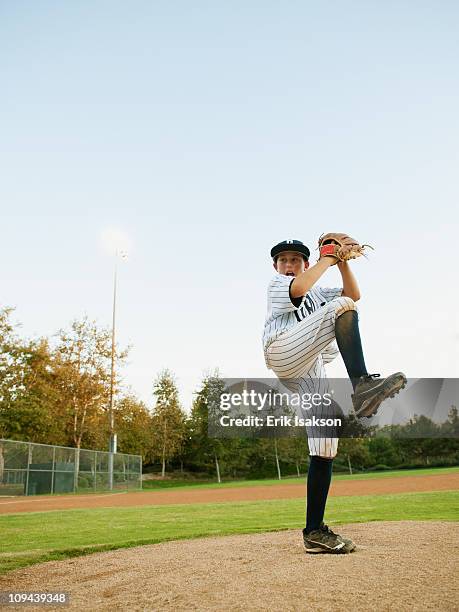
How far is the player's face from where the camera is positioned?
3.88 m

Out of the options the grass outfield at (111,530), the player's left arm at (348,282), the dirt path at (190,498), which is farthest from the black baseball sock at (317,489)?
the dirt path at (190,498)

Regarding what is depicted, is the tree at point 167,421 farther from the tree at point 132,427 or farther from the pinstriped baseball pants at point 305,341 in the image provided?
the pinstriped baseball pants at point 305,341

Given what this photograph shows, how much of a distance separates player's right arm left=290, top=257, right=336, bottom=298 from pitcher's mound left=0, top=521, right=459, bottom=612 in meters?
1.51

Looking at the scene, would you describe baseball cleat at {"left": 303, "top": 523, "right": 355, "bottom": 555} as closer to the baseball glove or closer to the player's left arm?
the player's left arm

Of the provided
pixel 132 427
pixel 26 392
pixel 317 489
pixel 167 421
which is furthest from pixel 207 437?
pixel 317 489

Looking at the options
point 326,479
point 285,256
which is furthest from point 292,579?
point 285,256

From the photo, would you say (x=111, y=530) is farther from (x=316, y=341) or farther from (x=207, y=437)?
(x=207, y=437)

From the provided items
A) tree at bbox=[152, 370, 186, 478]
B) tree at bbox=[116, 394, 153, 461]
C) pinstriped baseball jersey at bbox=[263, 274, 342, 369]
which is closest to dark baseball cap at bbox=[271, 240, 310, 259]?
pinstriped baseball jersey at bbox=[263, 274, 342, 369]

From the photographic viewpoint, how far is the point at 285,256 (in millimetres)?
3893

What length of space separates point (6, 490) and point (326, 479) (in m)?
16.9

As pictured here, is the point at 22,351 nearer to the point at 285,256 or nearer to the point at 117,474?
the point at 117,474

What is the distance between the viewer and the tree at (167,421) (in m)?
42.4

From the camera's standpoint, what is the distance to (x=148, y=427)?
133ft

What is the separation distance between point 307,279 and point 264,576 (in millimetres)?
1633
